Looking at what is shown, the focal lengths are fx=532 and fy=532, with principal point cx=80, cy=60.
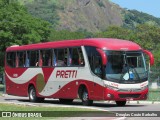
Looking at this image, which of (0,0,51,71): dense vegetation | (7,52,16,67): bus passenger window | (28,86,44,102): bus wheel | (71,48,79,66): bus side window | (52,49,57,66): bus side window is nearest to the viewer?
(71,48,79,66): bus side window

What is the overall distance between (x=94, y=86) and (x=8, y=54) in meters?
9.81

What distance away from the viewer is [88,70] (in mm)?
25531

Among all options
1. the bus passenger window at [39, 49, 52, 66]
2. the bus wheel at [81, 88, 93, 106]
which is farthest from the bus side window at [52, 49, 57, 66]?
the bus wheel at [81, 88, 93, 106]

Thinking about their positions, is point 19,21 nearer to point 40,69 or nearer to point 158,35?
point 40,69

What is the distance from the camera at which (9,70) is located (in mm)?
33250

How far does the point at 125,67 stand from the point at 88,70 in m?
1.88

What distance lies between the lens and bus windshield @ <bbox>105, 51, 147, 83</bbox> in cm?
2453

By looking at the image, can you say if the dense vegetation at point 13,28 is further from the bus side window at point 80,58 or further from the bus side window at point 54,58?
the bus side window at point 80,58

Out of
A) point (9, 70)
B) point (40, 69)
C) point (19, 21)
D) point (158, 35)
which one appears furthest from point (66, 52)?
point (158, 35)

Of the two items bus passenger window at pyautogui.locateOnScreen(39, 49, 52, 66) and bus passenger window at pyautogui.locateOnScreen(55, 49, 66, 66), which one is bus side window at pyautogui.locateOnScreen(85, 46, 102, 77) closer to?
bus passenger window at pyautogui.locateOnScreen(55, 49, 66, 66)

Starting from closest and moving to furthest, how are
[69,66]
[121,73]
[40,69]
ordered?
[121,73], [69,66], [40,69]

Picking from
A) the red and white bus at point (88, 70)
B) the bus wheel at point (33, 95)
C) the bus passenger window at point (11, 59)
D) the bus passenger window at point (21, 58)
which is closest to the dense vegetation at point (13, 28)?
the bus passenger window at point (11, 59)

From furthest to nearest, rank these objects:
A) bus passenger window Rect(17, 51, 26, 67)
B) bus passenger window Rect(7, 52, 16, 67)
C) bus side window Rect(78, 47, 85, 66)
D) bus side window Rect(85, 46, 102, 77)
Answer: bus passenger window Rect(7, 52, 16, 67)
bus passenger window Rect(17, 51, 26, 67)
bus side window Rect(78, 47, 85, 66)
bus side window Rect(85, 46, 102, 77)

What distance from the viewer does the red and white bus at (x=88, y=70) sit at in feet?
80.7
